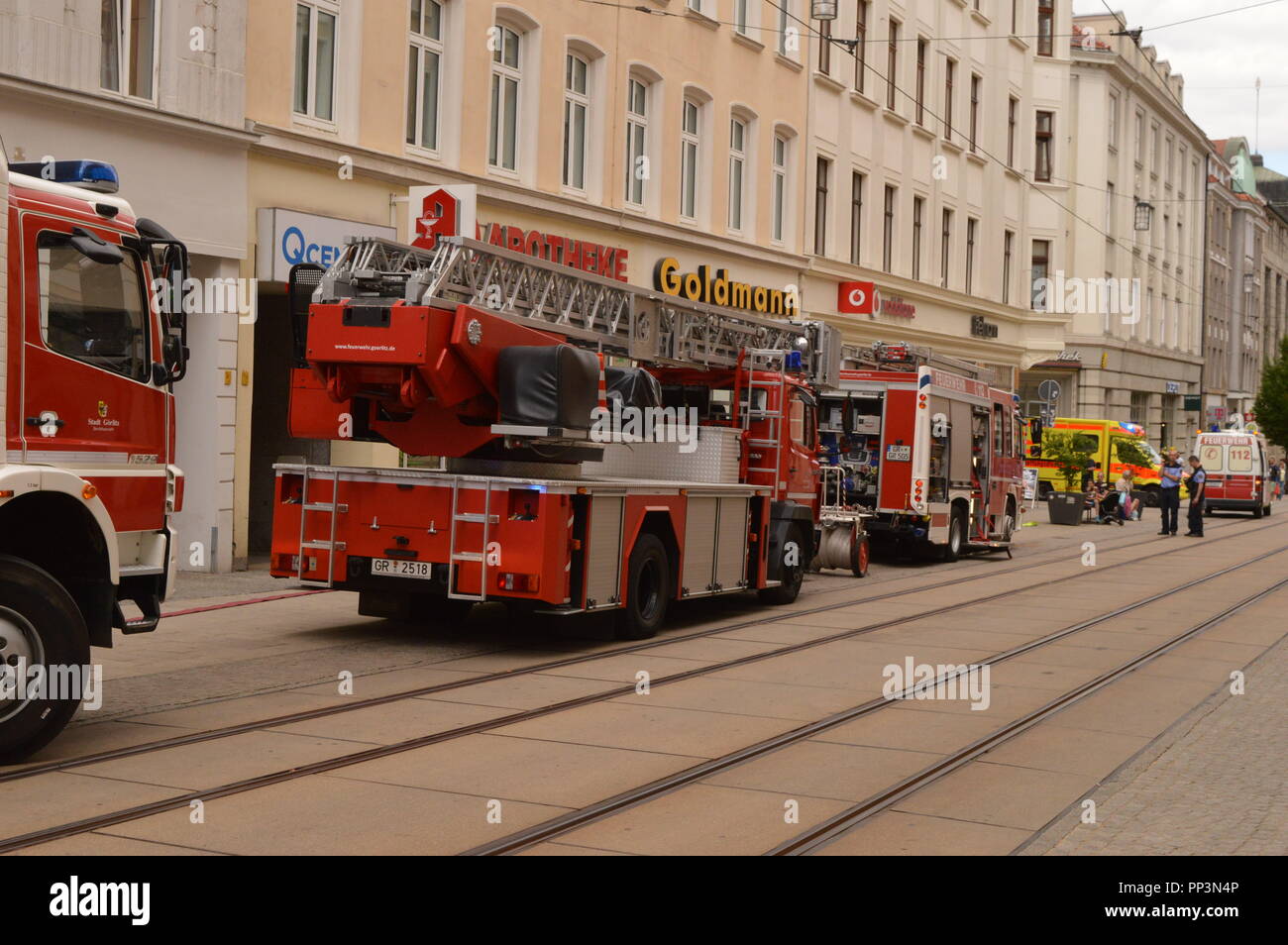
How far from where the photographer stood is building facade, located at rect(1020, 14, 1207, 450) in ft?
172

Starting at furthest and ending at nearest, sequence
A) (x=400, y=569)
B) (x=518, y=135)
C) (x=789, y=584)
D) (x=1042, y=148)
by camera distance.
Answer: (x=1042, y=148) → (x=518, y=135) → (x=789, y=584) → (x=400, y=569)

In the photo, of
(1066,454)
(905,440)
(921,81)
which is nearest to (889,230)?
(921,81)

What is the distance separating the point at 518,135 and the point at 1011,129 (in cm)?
2650

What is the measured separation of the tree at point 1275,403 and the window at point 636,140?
63.1m

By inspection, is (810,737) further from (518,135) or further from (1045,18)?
(1045,18)

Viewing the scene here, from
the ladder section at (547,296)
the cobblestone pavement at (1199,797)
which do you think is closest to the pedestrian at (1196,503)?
the ladder section at (547,296)

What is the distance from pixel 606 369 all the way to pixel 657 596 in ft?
7.14

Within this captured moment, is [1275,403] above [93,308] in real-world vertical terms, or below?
above

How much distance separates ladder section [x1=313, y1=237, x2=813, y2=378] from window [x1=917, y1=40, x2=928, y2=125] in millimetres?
22365

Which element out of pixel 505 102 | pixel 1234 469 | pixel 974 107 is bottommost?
pixel 1234 469

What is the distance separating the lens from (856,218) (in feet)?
114

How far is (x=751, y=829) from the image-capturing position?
697cm

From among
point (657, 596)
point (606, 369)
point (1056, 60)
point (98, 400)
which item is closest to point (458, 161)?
point (606, 369)

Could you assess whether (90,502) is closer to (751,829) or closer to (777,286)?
(751,829)
